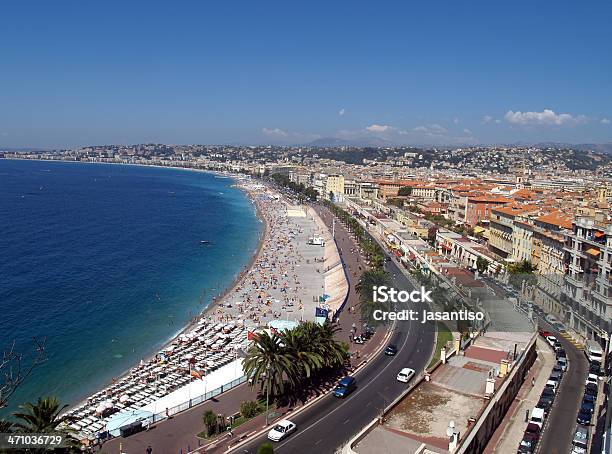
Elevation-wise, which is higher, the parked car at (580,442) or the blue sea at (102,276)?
the parked car at (580,442)

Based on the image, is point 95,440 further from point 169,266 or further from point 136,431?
point 169,266

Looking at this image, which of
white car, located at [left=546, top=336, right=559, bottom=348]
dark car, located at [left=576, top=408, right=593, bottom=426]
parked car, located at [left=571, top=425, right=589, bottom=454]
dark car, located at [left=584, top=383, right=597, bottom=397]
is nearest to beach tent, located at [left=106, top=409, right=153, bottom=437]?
parked car, located at [left=571, top=425, right=589, bottom=454]

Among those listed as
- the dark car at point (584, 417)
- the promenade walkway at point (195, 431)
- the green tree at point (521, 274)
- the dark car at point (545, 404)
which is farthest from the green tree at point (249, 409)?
the green tree at point (521, 274)

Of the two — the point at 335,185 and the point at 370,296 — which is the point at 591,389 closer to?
the point at 370,296

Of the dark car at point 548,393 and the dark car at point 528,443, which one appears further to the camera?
the dark car at point 548,393

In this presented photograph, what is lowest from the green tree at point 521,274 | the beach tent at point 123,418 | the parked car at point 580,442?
the beach tent at point 123,418

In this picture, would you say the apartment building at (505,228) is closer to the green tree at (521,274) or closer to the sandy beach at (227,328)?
the green tree at (521,274)

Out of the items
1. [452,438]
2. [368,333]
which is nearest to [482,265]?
[368,333]

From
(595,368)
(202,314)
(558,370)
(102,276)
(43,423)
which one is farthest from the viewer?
(102,276)
